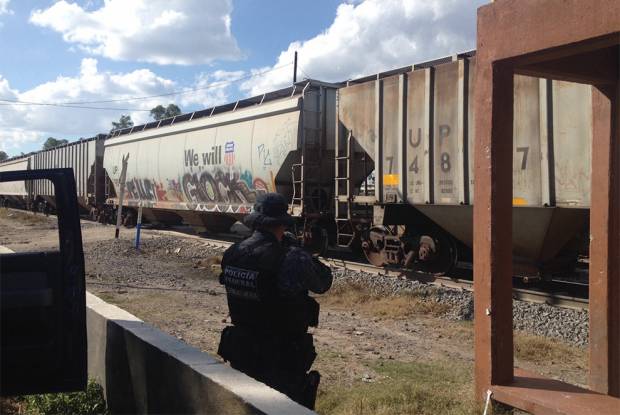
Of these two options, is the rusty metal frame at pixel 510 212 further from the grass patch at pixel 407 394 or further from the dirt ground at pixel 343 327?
the dirt ground at pixel 343 327

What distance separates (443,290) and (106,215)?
18548 millimetres

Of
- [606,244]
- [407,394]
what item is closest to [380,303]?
[407,394]

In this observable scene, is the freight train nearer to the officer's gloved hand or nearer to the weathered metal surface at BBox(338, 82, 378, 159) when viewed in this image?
the weathered metal surface at BBox(338, 82, 378, 159)

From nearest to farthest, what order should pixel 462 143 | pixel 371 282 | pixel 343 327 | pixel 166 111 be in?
pixel 343 327, pixel 462 143, pixel 371 282, pixel 166 111

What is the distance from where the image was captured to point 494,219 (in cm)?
355

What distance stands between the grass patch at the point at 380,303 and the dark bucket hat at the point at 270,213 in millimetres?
4622

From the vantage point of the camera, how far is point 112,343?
12.8ft

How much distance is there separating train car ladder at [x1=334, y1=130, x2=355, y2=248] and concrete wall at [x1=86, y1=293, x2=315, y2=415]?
22.2 ft

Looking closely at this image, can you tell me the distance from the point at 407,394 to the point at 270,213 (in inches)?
78.8

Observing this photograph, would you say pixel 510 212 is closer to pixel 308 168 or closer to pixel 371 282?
pixel 371 282

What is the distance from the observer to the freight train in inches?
279

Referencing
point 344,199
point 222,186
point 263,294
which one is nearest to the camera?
point 263,294

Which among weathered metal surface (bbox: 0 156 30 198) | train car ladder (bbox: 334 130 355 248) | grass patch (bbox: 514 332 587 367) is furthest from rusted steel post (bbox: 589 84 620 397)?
weathered metal surface (bbox: 0 156 30 198)

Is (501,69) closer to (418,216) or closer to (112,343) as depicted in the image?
(112,343)
